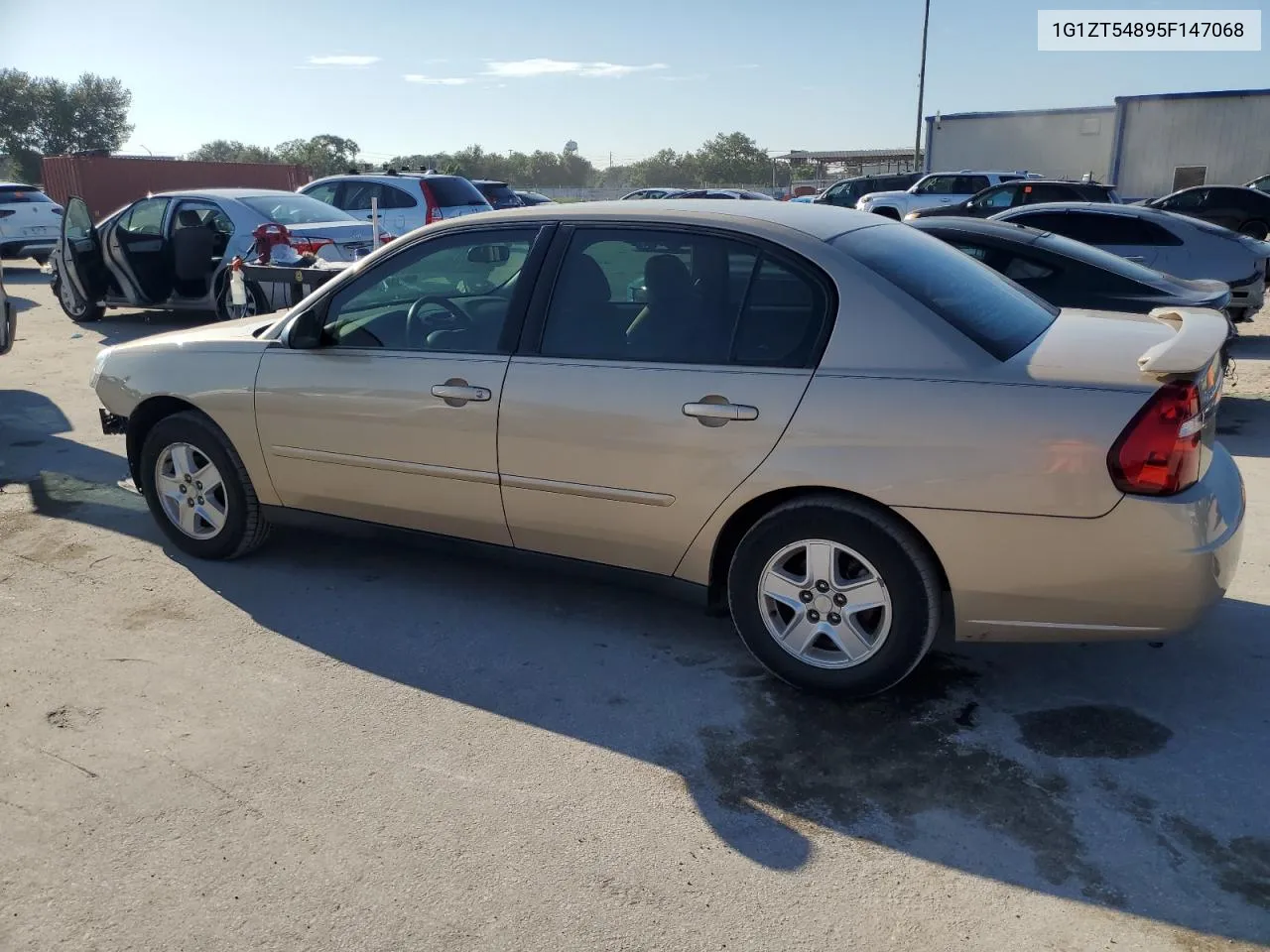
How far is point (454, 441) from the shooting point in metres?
3.96

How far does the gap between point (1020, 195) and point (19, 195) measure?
1866 cm

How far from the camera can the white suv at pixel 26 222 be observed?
19.3 m

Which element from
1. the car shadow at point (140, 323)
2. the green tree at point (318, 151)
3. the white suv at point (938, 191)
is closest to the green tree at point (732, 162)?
the green tree at point (318, 151)

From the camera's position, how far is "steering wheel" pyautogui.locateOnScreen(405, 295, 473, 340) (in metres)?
4.08

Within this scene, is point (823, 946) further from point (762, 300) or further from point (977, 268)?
point (977, 268)

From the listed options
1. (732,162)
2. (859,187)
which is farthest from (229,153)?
(859,187)

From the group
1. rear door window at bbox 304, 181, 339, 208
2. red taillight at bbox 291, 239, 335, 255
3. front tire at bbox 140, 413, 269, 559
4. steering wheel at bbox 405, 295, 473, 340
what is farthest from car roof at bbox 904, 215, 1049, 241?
rear door window at bbox 304, 181, 339, 208

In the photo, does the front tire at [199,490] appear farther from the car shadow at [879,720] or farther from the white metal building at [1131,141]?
the white metal building at [1131,141]

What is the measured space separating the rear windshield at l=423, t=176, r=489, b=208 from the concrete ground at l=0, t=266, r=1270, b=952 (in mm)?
11001

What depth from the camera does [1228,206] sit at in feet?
72.8

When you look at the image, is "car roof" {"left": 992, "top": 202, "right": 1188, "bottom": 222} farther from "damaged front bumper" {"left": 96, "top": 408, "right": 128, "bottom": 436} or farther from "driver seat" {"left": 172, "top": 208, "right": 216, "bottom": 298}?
"driver seat" {"left": 172, "top": 208, "right": 216, "bottom": 298}

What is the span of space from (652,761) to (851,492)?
3.47 feet

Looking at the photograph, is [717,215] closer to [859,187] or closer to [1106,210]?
[1106,210]

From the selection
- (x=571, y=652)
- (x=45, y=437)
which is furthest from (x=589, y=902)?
(x=45, y=437)
